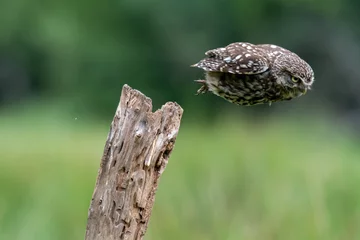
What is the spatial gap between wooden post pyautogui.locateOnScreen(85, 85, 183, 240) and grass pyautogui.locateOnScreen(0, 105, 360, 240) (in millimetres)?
3246

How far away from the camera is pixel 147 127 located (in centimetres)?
432

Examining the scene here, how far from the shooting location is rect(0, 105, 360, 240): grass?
7723 mm

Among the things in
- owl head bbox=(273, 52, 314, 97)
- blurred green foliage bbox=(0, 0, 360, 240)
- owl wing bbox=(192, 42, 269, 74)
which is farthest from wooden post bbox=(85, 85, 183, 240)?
blurred green foliage bbox=(0, 0, 360, 240)

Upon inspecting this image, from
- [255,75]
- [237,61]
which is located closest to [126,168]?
[237,61]

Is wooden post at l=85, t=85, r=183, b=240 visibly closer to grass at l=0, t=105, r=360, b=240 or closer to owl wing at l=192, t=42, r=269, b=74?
owl wing at l=192, t=42, r=269, b=74

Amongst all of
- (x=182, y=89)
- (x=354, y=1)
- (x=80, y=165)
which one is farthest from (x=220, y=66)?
(x=354, y=1)

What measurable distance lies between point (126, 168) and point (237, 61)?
1.97 metres

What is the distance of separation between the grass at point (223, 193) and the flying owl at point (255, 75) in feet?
5.65

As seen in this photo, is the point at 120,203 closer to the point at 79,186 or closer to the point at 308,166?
the point at 79,186

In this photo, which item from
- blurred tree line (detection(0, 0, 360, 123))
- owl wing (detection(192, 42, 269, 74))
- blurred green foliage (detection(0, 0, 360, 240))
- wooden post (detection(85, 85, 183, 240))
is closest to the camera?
wooden post (detection(85, 85, 183, 240))

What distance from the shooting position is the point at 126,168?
4.30 m

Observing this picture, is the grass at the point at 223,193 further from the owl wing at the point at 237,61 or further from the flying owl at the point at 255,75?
the owl wing at the point at 237,61

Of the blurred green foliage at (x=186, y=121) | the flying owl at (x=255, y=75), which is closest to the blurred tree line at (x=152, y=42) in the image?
the blurred green foliage at (x=186, y=121)

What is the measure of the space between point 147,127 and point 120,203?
330 millimetres
